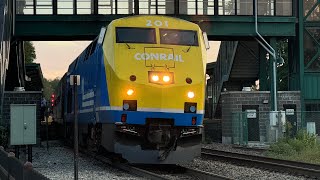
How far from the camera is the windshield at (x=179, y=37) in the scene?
51.8 feet

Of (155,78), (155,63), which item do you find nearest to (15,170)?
(155,78)

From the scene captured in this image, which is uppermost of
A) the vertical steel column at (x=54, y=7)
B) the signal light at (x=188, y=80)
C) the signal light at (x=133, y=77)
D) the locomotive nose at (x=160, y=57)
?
the vertical steel column at (x=54, y=7)

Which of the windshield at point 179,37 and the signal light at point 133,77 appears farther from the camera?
the windshield at point 179,37

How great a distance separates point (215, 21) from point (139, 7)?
14.0 ft

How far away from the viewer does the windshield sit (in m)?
15.8

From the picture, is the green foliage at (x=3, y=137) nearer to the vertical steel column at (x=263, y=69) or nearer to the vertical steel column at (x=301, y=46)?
the vertical steel column at (x=263, y=69)

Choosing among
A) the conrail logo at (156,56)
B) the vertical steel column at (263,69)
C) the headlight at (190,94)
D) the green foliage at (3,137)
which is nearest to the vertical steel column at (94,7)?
the vertical steel column at (263,69)

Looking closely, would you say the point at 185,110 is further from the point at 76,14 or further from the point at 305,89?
the point at 305,89

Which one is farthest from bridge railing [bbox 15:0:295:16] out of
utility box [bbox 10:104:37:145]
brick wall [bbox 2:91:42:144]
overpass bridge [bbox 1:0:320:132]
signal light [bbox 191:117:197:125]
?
signal light [bbox 191:117:197:125]

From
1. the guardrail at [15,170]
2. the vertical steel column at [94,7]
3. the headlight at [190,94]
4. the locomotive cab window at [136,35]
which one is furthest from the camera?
the vertical steel column at [94,7]

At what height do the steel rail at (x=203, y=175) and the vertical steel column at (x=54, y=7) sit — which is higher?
the vertical steel column at (x=54, y=7)

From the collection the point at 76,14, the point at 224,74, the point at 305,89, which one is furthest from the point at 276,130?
the point at 224,74

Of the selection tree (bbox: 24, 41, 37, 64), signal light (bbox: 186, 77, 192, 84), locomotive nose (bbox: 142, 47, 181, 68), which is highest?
tree (bbox: 24, 41, 37, 64)

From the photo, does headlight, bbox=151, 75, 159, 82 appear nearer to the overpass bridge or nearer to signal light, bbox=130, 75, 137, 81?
signal light, bbox=130, 75, 137, 81
